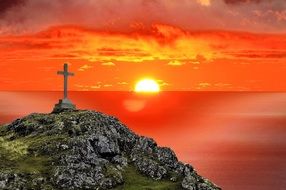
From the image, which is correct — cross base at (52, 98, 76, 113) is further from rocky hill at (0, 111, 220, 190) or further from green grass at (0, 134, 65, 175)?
green grass at (0, 134, 65, 175)

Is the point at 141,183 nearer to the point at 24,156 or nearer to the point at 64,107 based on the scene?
the point at 24,156

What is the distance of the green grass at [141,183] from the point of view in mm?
47969

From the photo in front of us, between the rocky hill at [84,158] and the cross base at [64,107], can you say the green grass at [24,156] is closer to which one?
the rocky hill at [84,158]

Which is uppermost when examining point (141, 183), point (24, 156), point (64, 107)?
point (64, 107)

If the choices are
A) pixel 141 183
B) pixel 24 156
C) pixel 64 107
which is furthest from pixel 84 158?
pixel 64 107

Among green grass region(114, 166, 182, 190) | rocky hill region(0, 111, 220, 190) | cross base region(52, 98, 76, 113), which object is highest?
cross base region(52, 98, 76, 113)

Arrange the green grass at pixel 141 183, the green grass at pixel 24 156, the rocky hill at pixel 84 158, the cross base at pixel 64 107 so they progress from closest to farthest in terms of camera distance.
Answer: the rocky hill at pixel 84 158 → the green grass at pixel 24 156 → the green grass at pixel 141 183 → the cross base at pixel 64 107

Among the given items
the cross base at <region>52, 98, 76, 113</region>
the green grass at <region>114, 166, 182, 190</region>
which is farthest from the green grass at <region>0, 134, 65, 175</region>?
the green grass at <region>114, 166, 182, 190</region>

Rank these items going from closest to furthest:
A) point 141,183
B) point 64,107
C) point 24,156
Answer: point 141,183 → point 24,156 → point 64,107

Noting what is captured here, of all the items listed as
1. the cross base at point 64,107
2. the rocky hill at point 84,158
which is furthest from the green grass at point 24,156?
the cross base at point 64,107

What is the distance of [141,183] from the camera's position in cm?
4897

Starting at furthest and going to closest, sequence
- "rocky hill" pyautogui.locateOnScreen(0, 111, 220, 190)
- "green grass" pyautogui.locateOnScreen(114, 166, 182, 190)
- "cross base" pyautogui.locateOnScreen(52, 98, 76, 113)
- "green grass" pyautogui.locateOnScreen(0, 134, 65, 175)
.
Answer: "cross base" pyautogui.locateOnScreen(52, 98, 76, 113) < "green grass" pyautogui.locateOnScreen(114, 166, 182, 190) < "green grass" pyautogui.locateOnScreen(0, 134, 65, 175) < "rocky hill" pyautogui.locateOnScreen(0, 111, 220, 190)

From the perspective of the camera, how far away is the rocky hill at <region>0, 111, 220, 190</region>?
154 feet

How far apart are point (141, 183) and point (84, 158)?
5.97 meters
